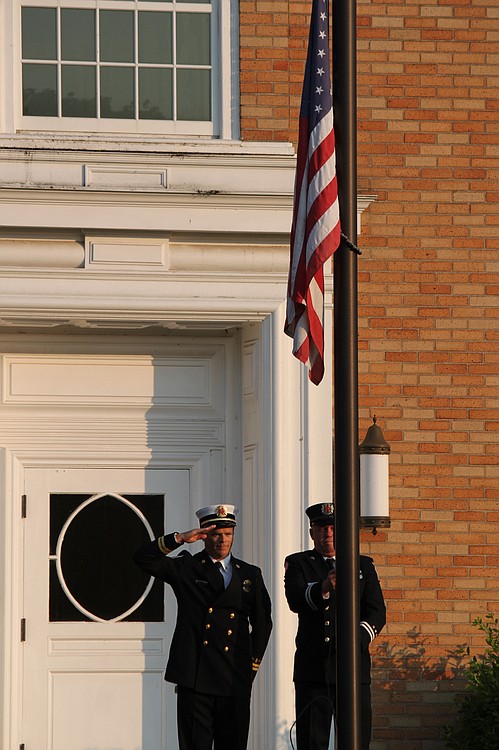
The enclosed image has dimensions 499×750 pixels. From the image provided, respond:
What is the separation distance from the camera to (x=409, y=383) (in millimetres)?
8633

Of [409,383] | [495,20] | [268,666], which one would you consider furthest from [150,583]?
[495,20]

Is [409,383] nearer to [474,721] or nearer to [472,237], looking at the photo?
[472,237]

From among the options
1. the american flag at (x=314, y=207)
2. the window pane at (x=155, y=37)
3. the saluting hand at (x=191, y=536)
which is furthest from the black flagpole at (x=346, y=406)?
the window pane at (x=155, y=37)

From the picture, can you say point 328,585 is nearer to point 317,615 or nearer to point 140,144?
point 317,615

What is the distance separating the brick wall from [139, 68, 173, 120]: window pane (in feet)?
1.63

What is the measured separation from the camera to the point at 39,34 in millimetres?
8742

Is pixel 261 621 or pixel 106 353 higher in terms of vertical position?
pixel 106 353

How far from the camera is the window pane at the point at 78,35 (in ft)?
28.7

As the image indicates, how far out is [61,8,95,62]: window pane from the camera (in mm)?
8742

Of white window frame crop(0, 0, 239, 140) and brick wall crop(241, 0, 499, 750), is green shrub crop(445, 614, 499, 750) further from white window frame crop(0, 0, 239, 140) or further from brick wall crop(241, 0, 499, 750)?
white window frame crop(0, 0, 239, 140)

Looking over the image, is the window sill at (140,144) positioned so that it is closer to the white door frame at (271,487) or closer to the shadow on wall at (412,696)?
the white door frame at (271,487)

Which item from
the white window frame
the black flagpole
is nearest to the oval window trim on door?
the white window frame

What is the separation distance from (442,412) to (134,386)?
197 cm

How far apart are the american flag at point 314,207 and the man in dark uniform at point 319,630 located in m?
Result: 1.93
